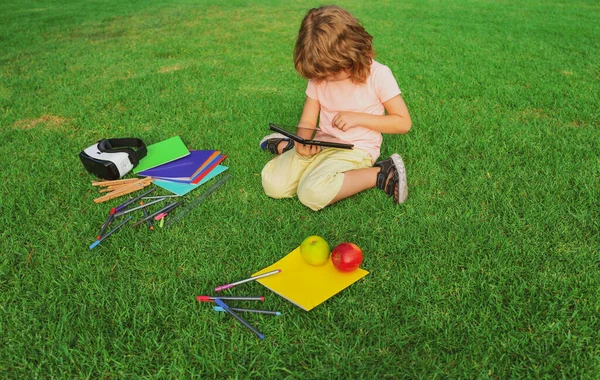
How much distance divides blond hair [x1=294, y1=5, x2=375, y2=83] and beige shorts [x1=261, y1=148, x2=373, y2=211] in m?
0.56

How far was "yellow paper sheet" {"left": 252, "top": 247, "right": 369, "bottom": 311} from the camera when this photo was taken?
2170mm

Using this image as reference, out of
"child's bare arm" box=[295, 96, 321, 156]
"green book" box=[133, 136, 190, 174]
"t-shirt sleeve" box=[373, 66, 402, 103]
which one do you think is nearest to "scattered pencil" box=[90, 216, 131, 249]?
"green book" box=[133, 136, 190, 174]

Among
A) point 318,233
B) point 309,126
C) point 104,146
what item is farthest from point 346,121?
point 104,146

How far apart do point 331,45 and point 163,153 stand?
163cm

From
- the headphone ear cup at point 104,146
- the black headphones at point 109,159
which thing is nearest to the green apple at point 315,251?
the black headphones at point 109,159

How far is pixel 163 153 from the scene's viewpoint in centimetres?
364

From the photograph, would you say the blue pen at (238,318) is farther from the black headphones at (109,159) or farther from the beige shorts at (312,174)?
the black headphones at (109,159)

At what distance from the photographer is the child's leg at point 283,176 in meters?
3.04

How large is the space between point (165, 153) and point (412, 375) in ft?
8.39

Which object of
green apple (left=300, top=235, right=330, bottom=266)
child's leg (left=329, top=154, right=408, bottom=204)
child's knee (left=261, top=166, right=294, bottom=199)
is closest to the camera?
green apple (left=300, top=235, right=330, bottom=266)

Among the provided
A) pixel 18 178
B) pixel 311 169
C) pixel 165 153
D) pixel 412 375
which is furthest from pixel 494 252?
pixel 18 178

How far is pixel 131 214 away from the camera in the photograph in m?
2.93

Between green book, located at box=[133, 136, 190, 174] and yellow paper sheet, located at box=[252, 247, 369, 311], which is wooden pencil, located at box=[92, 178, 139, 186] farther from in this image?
yellow paper sheet, located at box=[252, 247, 369, 311]

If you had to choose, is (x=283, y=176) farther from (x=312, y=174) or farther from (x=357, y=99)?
(x=357, y=99)
